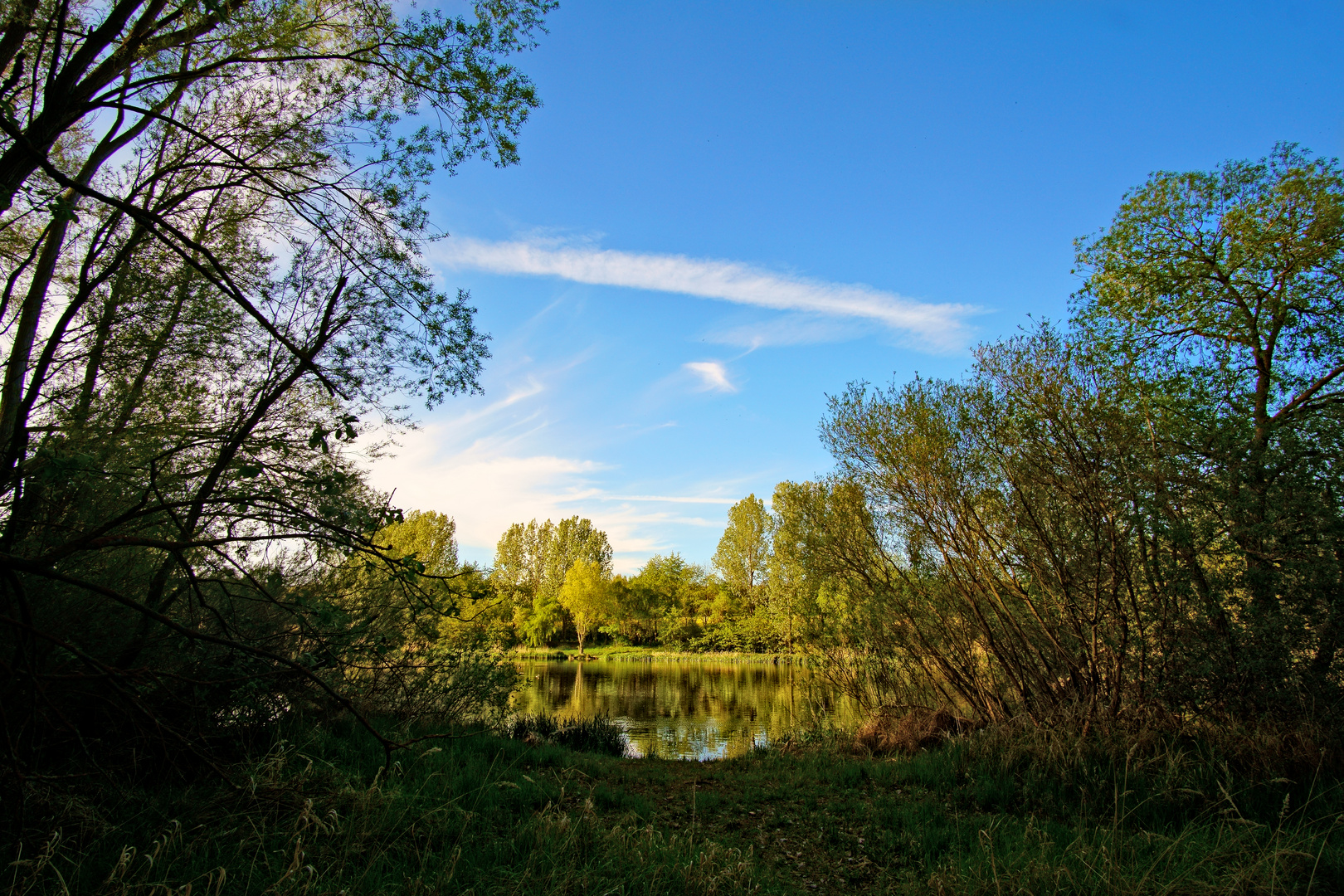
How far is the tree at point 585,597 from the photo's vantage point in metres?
43.8

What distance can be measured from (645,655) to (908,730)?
3419cm

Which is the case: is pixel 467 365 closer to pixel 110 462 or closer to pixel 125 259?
pixel 110 462

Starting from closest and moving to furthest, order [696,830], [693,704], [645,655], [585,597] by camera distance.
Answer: [696,830] → [693,704] → [645,655] → [585,597]

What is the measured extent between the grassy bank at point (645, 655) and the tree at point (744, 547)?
16.2 feet

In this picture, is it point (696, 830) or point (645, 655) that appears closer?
point (696, 830)

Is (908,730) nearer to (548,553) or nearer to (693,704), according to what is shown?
(693,704)

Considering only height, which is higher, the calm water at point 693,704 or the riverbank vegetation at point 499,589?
the riverbank vegetation at point 499,589

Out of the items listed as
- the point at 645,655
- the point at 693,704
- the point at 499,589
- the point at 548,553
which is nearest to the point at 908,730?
the point at 499,589

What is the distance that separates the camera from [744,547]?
44.9 m

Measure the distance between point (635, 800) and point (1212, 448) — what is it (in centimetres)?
770

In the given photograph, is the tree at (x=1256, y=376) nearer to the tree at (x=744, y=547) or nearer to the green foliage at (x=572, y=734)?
the green foliage at (x=572, y=734)

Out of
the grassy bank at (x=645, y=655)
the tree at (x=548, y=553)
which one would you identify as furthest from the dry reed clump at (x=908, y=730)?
the tree at (x=548, y=553)

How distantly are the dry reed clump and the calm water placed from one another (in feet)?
6.43

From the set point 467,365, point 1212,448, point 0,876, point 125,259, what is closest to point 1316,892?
point 1212,448
